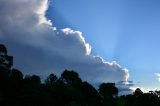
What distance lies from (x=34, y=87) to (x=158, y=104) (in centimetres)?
8621

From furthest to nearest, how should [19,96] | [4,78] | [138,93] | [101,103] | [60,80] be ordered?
[138,93] → [60,80] → [101,103] → [4,78] → [19,96]

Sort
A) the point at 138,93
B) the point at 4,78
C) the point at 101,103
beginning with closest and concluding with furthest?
the point at 4,78
the point at 101,103
the point at 138,93

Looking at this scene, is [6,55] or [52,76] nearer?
[6,55]

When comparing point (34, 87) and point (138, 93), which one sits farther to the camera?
point (138, 93)

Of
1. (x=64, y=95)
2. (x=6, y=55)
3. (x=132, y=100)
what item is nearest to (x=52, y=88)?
(x=64, y=95)

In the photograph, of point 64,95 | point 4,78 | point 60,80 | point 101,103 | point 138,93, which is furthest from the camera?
point 138,93

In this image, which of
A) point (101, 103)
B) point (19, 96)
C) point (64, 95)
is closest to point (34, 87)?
point (19, 96)

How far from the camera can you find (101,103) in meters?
163

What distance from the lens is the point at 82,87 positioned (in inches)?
7101

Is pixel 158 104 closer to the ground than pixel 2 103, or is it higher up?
higher up

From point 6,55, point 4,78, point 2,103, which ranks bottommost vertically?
point 2,103

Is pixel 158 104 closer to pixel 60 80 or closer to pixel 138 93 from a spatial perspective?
pixel 138 93

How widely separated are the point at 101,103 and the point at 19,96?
64.3 metres

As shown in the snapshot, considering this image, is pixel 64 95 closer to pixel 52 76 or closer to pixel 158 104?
pixel 52 76
